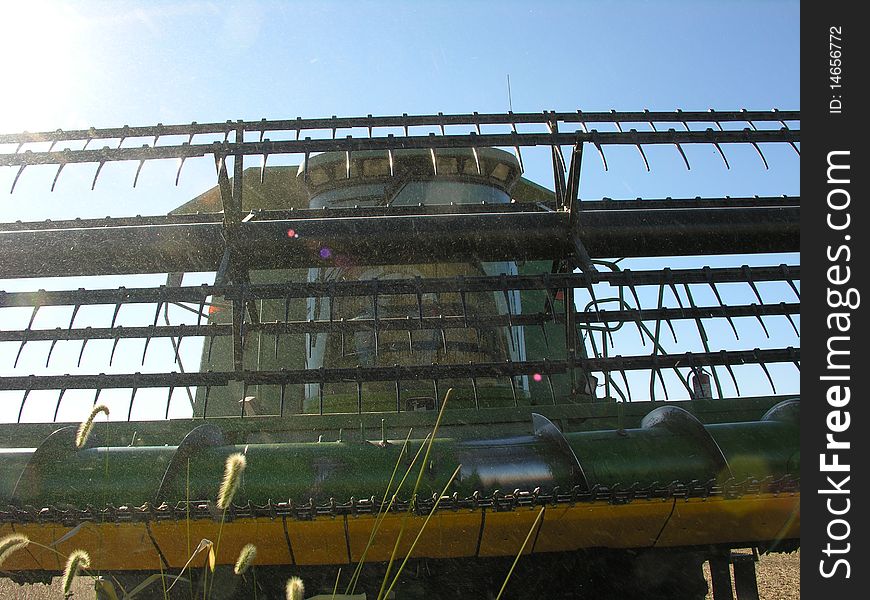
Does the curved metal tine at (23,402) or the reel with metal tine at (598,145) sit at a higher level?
the reel with metal tine at (598,145)

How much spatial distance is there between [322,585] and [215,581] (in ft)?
1.38

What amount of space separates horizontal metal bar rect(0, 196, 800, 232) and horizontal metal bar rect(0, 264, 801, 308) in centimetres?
61

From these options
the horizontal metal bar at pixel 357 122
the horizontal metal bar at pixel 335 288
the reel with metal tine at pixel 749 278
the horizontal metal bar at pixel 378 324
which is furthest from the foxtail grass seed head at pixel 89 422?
the reel with metal tine at pixel 749 278

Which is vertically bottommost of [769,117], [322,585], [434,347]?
[322,585]

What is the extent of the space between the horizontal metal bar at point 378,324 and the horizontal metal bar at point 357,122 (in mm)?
1173

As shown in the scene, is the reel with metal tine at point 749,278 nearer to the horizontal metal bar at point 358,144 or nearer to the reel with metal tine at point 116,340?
the horizontal metal bar at point 358,144

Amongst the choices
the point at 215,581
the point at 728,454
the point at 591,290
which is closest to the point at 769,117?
the point at 591,290

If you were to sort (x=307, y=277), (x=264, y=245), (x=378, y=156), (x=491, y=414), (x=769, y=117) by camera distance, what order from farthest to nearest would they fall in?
1. (x=307, y=277)
2. (x=378, y=156)
3. (x=769, y=117)
4. (x=264, y=245)
5. (x=491, y=414)

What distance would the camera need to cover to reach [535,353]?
20.7 feet

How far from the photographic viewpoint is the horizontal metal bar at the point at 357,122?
13.7 feet

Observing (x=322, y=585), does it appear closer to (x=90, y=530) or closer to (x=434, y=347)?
(x=90, y=530)

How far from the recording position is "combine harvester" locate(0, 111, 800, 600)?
8.57ft

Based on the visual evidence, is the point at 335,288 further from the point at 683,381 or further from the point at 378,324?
the point at 683,381

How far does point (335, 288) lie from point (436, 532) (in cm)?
150
